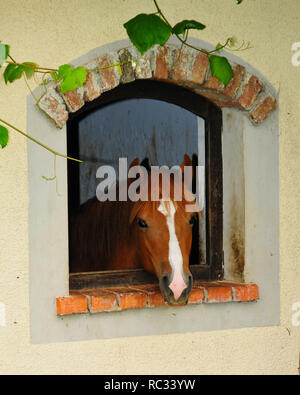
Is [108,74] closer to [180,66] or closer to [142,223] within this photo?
[180,66]

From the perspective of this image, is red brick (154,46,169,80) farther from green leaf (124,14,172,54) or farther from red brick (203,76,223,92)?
green leaf (124,14,172,54)

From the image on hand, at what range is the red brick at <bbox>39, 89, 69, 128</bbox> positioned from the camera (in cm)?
345

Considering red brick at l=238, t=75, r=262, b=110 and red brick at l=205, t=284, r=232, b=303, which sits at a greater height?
red brick at l=238, t=75, r=262, b=110

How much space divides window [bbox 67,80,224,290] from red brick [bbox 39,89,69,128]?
0.33 m

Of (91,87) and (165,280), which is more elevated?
(91,87)

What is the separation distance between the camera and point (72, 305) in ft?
11.5

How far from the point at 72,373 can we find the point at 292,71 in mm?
2555

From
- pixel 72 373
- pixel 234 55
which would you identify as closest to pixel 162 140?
pixel 234 55

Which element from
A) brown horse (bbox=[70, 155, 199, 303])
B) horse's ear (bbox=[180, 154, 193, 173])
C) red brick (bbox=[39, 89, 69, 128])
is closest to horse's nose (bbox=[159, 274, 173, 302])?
brown horse (bbox=[70, 155, 199, 303])

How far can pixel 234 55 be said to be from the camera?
400 centimetres

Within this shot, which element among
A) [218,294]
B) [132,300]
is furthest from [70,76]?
[218,294]

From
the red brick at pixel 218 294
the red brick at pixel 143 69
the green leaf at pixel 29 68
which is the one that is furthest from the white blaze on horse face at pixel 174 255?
the green leaf at pixel 29 68

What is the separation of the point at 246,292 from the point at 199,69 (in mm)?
1536

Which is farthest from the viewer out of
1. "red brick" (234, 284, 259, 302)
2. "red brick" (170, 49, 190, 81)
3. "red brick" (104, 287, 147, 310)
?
"red brick" (234, 284, 259, 302)
